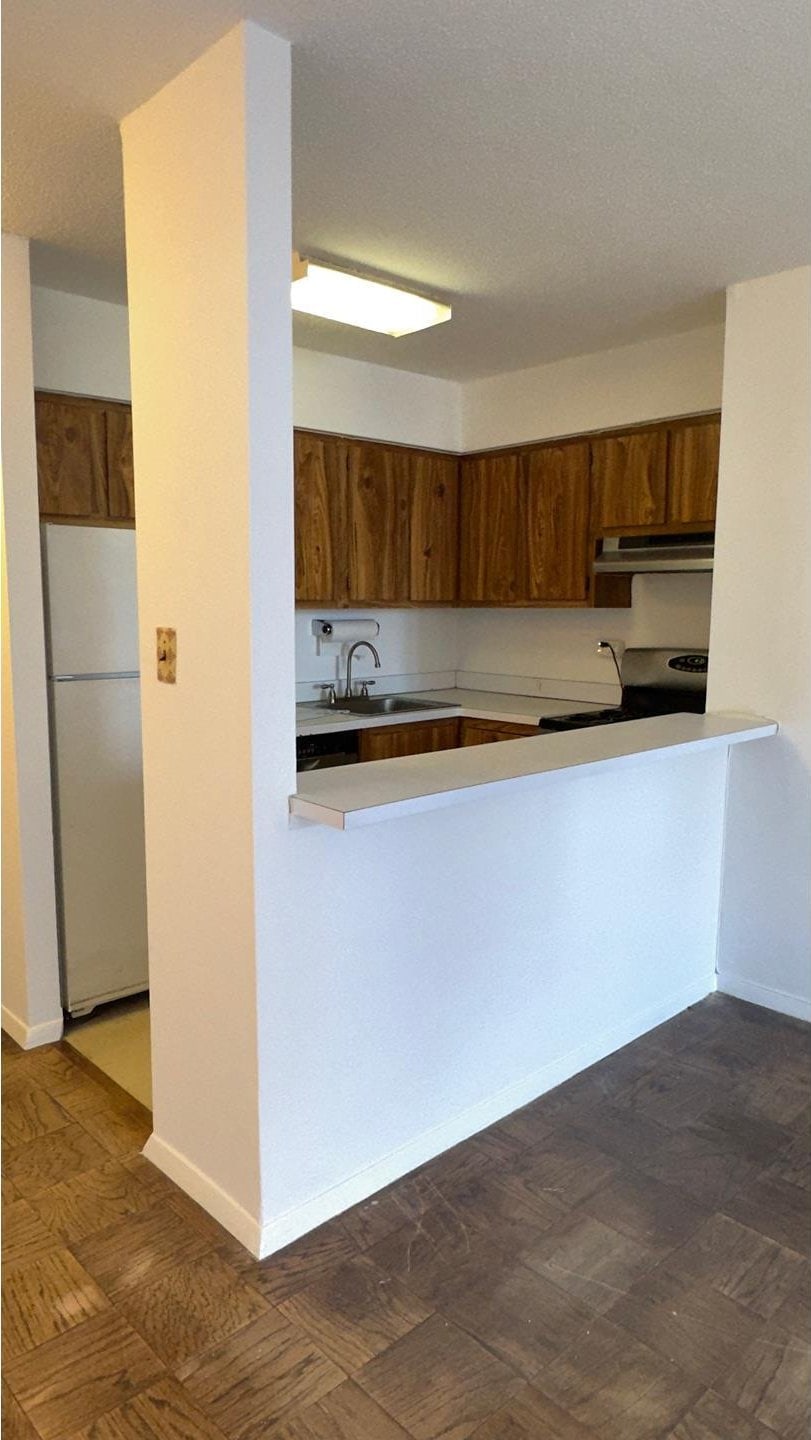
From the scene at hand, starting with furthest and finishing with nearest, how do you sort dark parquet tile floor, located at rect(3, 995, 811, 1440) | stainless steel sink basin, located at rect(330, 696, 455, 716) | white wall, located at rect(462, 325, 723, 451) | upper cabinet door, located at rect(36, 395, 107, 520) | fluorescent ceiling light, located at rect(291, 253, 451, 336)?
stainless steel sink basin, located at rect(330, 696, 455, 716) < white wall, located at rect(462, 325, 723, 451) < upper cabinet door, located at rect(36, 395, 107, 520) < fluorescent ceiling light, located at rect(291, 253, 451, 336) < dark parquet tile floor, located at rect(3, 995, 811, 1440)

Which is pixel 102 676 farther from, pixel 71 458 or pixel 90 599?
pixel 71 458

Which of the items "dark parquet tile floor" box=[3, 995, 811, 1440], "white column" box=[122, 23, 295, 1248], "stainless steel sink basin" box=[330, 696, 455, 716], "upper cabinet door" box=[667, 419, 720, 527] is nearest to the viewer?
"dark parquet tile floor" box=[3, 995, 811, 1440]

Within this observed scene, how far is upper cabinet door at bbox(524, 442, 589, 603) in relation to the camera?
13.0 ft

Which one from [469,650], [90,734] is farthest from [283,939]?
[469,650]

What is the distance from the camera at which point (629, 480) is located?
3770 millimetres

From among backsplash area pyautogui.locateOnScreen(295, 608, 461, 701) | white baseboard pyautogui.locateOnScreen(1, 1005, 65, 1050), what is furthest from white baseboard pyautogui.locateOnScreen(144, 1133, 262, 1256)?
backsplash area pyautogui.locateOnScreen(295, 608, 461, 701)

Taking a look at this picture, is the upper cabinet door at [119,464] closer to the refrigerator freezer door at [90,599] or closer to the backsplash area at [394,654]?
the refrigerator freezer door at [90,599]

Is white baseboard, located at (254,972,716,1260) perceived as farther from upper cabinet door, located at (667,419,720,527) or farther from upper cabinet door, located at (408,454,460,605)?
upper cabinet door, located at (408,454,460,605)

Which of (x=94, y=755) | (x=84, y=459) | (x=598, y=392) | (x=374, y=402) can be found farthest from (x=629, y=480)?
(x=94, y=755)

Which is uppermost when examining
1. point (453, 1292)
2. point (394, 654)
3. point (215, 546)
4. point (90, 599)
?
point (215, 546)

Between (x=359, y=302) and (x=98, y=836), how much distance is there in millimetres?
1904

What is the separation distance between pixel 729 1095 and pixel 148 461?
2.33 meters

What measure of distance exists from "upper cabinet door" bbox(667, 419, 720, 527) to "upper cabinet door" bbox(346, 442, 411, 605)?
1.21m

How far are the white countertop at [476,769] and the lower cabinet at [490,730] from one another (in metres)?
1.12
